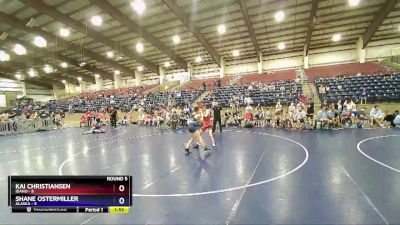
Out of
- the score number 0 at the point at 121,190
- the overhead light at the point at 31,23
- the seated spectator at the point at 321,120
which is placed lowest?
the score number 0 at the point at 121,190

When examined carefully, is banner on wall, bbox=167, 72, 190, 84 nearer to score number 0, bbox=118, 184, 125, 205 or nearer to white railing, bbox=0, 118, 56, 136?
white railing, bbox=0, 118, 56, 136

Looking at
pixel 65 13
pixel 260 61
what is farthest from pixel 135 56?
pixel 260 61

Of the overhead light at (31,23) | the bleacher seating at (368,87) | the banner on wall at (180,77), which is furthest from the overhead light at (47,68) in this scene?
the bleacher seating at (368,87)

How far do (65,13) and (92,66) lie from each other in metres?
19.6

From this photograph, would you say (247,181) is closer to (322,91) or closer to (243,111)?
(243,111)

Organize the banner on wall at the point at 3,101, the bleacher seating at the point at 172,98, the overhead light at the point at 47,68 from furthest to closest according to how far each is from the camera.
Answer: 1. the banner on wall at the point at 3,101
2. the overhead light at the point at 47,68
3. the bleacher seating at the point at 172,98

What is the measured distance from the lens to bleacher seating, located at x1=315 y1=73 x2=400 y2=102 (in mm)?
18859

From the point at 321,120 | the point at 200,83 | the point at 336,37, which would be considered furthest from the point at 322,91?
the point at 200,83

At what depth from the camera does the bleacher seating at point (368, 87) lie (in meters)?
18.9

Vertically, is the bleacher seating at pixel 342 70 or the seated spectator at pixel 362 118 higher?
the bleacher seating at pixel 342 70

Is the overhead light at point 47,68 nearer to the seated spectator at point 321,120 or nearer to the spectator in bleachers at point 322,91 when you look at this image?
the spectator in bleachers at point 322,91
